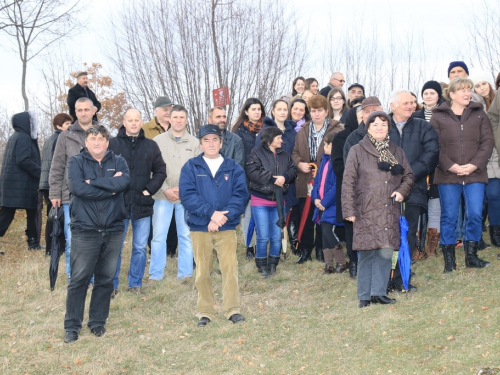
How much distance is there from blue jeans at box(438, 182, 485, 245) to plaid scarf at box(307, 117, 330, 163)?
2.04 meters

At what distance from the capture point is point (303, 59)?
15.3m

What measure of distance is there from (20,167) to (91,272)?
518 centimetres

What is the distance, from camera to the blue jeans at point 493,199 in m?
8.54

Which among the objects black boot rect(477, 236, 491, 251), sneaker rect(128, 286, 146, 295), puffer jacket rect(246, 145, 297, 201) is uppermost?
puffer jacket rect(246, 145, 297, 201)

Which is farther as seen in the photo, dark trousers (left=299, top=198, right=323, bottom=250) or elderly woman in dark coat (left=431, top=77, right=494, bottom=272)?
dark trousers (left=299, top=198, right=323, bottom=250)

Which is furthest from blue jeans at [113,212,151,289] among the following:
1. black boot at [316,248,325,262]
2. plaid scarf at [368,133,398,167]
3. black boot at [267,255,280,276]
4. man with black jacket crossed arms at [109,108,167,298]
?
plaid scarf at [368,133,398,167]

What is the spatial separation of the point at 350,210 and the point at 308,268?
2559mm

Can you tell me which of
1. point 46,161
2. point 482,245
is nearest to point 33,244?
point 46,161

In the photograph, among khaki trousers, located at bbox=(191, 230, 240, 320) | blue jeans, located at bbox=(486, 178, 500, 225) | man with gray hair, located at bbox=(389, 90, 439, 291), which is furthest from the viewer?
blue jeans, located at bbox=(486, 178, 500, 225)

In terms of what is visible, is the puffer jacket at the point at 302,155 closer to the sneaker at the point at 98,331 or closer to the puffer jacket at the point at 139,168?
the puffer jacket at the point at 139,168

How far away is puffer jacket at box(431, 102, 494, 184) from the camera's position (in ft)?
24.4

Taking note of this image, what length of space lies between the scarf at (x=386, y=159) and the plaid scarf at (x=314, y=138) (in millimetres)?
2267

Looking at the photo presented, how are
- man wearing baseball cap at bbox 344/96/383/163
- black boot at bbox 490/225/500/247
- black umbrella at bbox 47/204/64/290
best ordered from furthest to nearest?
1. black boot at bbox 490/225/500/247
2. black umbrella at bbox 47/204/64/290
3. man wearing baseball cap at bbox 344/96/383/163

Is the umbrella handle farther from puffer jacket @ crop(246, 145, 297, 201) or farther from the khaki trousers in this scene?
the khaki trousers
